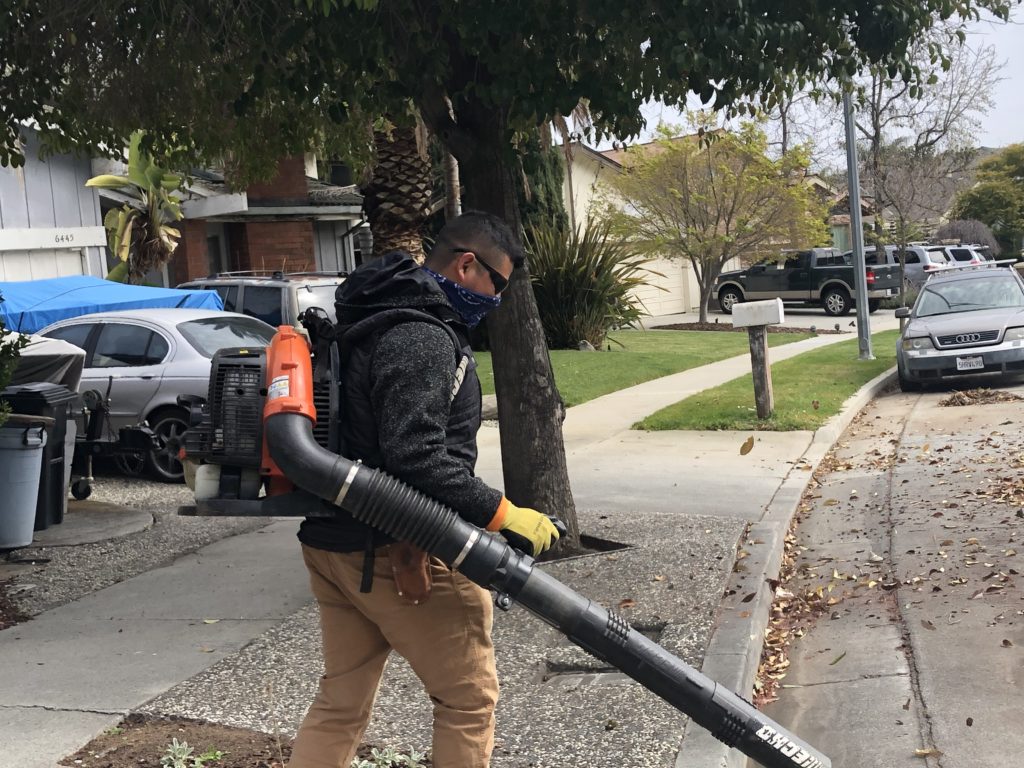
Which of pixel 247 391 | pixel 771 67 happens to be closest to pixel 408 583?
pixel 247 391

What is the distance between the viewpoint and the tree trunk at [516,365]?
263 inches

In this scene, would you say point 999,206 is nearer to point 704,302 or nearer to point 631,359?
point 704,302

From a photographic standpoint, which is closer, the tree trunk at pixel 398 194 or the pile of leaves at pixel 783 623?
the pile of leaves at pixel 783 623

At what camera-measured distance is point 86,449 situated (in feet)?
32.9

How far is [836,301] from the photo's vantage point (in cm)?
3278

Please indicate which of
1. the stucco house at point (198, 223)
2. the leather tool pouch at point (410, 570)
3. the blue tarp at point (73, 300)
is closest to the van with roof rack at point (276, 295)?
the blue tarp at point (73, 300)

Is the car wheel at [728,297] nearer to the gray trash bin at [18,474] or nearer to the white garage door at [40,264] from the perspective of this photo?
the white garage door at [40,264]

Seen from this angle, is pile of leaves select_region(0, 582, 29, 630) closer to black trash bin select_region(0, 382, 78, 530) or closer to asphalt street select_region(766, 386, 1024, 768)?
black trash bin select_region(0, 382, 78, 530)

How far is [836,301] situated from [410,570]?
3134 cm

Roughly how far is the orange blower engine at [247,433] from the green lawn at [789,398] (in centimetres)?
951

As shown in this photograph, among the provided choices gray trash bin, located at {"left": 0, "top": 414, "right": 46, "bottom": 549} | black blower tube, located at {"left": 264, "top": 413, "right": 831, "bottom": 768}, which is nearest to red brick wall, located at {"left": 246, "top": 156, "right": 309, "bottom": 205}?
gray trash bin, located at {"left": 0, "top": 414, "right": 46, "bottom": 549}

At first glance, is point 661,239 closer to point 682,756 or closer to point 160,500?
point 160,500

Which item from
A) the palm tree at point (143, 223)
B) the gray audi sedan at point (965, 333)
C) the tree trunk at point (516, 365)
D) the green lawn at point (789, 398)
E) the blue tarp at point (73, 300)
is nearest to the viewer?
the tree trunk at point (516, 365)

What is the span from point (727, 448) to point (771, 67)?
5803 millimetres
